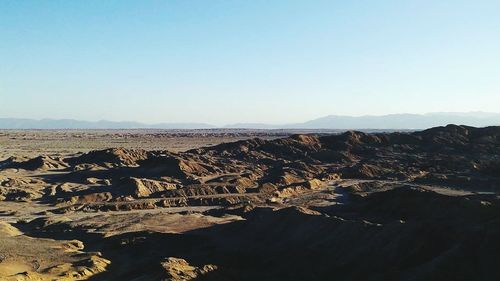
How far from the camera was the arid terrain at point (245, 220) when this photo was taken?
69.1 feet

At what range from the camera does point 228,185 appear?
1738 inches

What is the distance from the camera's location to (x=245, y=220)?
30.8 m

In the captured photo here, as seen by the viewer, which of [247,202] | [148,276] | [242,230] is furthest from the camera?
[247,202]

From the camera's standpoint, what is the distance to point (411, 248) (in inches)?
842

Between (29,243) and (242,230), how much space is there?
11047 millimetres

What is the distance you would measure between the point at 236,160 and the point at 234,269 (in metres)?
41.8

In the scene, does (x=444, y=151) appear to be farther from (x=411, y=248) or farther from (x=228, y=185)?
(x=411, y=248)

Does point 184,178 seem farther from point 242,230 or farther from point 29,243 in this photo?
point 29,243

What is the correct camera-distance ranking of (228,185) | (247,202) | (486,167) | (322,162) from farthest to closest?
(322,162) → (486,167) → (228,185) → (247,202)

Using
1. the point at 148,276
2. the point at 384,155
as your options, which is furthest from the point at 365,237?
the point at 384,155

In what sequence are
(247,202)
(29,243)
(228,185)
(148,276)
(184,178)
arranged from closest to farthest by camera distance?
(148,276) < (29,243) < (247,202) < (228,185) < (184,178)

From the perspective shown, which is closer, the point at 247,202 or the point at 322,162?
the point at 247,202

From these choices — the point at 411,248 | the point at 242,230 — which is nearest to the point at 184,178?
the point at 242,230

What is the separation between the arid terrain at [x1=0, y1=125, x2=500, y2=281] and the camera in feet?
69.1
